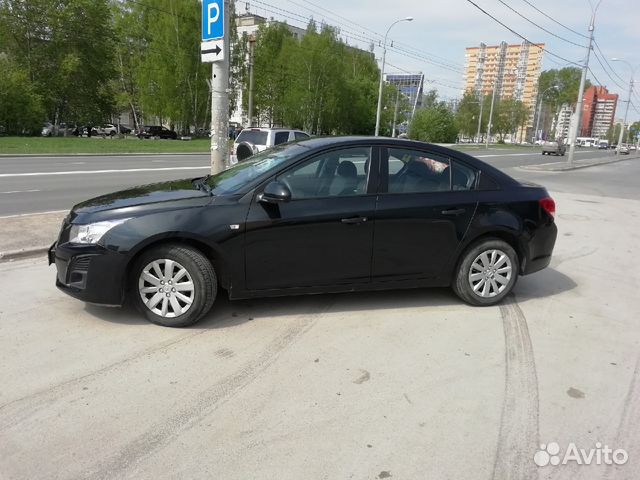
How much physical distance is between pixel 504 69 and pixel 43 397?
4232 inches

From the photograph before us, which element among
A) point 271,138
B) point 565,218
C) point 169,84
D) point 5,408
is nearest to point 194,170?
point 271,138

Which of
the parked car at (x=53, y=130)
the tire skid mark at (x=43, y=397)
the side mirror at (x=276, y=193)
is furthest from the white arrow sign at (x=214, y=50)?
the parked car at (x=53, y=130)

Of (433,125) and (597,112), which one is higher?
(597,112)

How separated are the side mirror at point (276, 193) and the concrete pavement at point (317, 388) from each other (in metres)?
1.08

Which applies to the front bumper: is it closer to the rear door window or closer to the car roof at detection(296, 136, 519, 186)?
the car roof at detection(296, 136, 519, 186)

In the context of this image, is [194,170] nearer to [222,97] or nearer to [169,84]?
[222,97]

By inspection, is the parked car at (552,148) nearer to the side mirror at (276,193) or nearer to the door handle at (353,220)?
the door handle at (353,220)

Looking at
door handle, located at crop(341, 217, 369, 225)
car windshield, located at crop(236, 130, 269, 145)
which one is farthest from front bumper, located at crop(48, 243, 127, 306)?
car windshield, located at crop(236, 130, 269, 145)

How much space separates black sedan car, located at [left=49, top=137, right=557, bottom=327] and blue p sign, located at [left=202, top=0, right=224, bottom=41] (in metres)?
3.11

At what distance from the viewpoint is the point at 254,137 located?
16984mm

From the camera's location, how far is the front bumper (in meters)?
4.00

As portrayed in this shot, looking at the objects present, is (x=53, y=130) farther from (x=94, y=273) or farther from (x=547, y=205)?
(x=547, y=205)

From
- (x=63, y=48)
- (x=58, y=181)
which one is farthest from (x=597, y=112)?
(x=58, y=181)

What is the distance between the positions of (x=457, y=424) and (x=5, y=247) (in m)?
5.63
